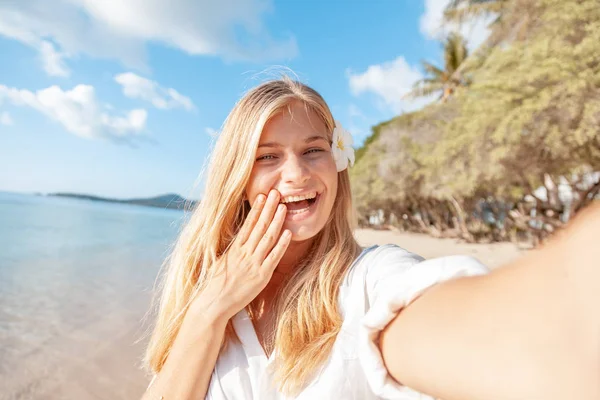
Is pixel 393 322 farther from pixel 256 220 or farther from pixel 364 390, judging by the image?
pixel 256 220

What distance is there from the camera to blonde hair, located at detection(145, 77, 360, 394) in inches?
63.3

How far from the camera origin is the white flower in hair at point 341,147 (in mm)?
1919

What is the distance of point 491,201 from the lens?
75.6 ft

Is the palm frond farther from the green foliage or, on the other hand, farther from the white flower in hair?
the white flower in hair

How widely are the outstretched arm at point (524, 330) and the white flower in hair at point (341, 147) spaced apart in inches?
46.8

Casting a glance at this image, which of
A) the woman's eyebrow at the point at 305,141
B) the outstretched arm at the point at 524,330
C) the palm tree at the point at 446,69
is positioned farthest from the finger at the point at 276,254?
the palm tree at the point at 446,69

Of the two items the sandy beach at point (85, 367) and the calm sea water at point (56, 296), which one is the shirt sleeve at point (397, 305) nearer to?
the calm sea water at point (56, 296)

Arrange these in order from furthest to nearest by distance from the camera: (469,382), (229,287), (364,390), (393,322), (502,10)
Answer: (502,10)
(229,287)
(364,390)
(393,322)
(469,382)

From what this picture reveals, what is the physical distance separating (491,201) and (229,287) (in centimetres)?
2437

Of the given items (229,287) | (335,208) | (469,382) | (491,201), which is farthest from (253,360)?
(491,201)

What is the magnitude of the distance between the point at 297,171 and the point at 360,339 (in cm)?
89

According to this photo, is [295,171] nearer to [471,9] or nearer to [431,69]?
[471,9]

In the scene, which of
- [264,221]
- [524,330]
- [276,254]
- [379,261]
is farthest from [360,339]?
[264,221]

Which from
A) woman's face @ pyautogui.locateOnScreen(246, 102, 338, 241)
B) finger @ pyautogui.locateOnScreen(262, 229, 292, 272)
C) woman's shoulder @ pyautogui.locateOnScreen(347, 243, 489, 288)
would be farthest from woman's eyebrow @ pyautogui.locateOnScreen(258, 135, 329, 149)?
woman's shoulder @ pyautogui.locateOnScreen(347, 243, 489, 288)
